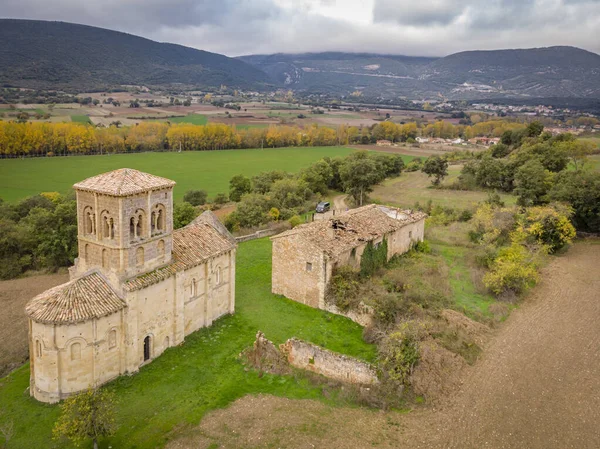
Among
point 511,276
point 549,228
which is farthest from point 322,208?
point 511,276

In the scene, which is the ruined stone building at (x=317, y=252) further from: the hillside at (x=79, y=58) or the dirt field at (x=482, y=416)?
the hillside at (x=79, y=58)

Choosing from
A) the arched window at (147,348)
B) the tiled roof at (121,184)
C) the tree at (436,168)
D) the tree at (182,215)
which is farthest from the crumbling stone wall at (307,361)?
the tree at (436,168)

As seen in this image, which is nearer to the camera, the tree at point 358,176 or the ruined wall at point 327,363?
the ruined wall at point 327,363

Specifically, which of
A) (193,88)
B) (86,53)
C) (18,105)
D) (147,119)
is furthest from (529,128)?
(193,88)

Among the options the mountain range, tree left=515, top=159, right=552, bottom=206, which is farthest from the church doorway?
the mountain range

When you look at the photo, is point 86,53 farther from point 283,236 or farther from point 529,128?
point 283,236

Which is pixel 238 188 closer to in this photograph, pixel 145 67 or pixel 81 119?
pixel 81 119
